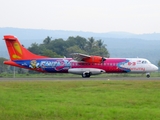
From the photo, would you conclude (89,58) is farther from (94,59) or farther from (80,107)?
(80,107)

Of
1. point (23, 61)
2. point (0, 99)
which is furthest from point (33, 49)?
point (0, 99)

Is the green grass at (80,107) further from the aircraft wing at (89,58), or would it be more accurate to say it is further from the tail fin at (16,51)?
the tail fin at (16,51)

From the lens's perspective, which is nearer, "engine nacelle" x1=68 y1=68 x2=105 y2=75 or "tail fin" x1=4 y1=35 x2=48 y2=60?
"engine nacelle" x1=68 y1=68 x2=105 y2=75

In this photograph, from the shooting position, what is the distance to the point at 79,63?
43156 mm

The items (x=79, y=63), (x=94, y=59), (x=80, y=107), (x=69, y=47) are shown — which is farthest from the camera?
(x=69, y=47)

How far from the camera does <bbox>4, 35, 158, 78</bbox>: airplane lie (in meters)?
42.4

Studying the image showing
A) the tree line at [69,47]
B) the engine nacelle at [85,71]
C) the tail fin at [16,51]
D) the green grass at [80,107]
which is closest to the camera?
the green grass at [80,107]

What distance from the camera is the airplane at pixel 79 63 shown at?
4241cm

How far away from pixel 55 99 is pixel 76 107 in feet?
8.45

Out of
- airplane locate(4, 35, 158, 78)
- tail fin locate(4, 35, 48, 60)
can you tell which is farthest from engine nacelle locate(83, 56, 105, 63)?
tail fin locate(4, 35, 48, 60)

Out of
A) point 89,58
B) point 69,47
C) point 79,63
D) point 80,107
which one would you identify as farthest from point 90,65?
point 69,47

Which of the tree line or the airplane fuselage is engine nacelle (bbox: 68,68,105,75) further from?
the tree line

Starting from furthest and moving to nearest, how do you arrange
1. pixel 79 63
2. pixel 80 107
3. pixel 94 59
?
pixel 79 63 < pixel 94 59 < pixel 80 107

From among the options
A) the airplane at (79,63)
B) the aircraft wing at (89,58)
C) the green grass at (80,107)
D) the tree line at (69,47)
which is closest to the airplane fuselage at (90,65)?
the airplane at (79,63)
